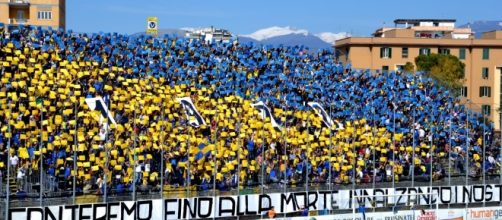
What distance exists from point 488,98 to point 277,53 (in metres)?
44.7

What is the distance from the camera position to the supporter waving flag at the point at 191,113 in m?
38.2

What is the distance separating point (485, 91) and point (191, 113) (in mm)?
55594

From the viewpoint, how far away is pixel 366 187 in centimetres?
3847

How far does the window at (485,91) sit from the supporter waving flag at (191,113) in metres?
54.4

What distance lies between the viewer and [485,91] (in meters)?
88.2

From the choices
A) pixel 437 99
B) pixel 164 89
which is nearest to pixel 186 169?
pixel 164 89

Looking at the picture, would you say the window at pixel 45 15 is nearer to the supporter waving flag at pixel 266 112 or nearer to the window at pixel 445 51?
the window at pixel 445 51

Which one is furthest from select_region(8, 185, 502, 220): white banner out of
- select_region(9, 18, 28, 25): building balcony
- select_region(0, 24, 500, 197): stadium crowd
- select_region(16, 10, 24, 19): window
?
select_region(16, 10, 24, 19): window

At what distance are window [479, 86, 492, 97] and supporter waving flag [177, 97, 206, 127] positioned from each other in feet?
178

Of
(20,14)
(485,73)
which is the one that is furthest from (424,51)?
(20,14)

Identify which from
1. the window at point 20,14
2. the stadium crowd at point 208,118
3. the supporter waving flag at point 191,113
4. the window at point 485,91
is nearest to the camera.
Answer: the stadium crowd at point 208,118

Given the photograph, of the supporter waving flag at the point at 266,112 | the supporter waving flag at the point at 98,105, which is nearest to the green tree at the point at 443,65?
the supporter waving flag at the point at 266,112

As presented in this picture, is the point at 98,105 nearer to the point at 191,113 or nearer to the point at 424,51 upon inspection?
the point at 191,113

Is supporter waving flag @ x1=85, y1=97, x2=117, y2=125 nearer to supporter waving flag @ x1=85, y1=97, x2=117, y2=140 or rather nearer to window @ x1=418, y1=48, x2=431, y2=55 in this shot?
supporter waving flag @ x1=85, y1=97, x2=117, y2=140
